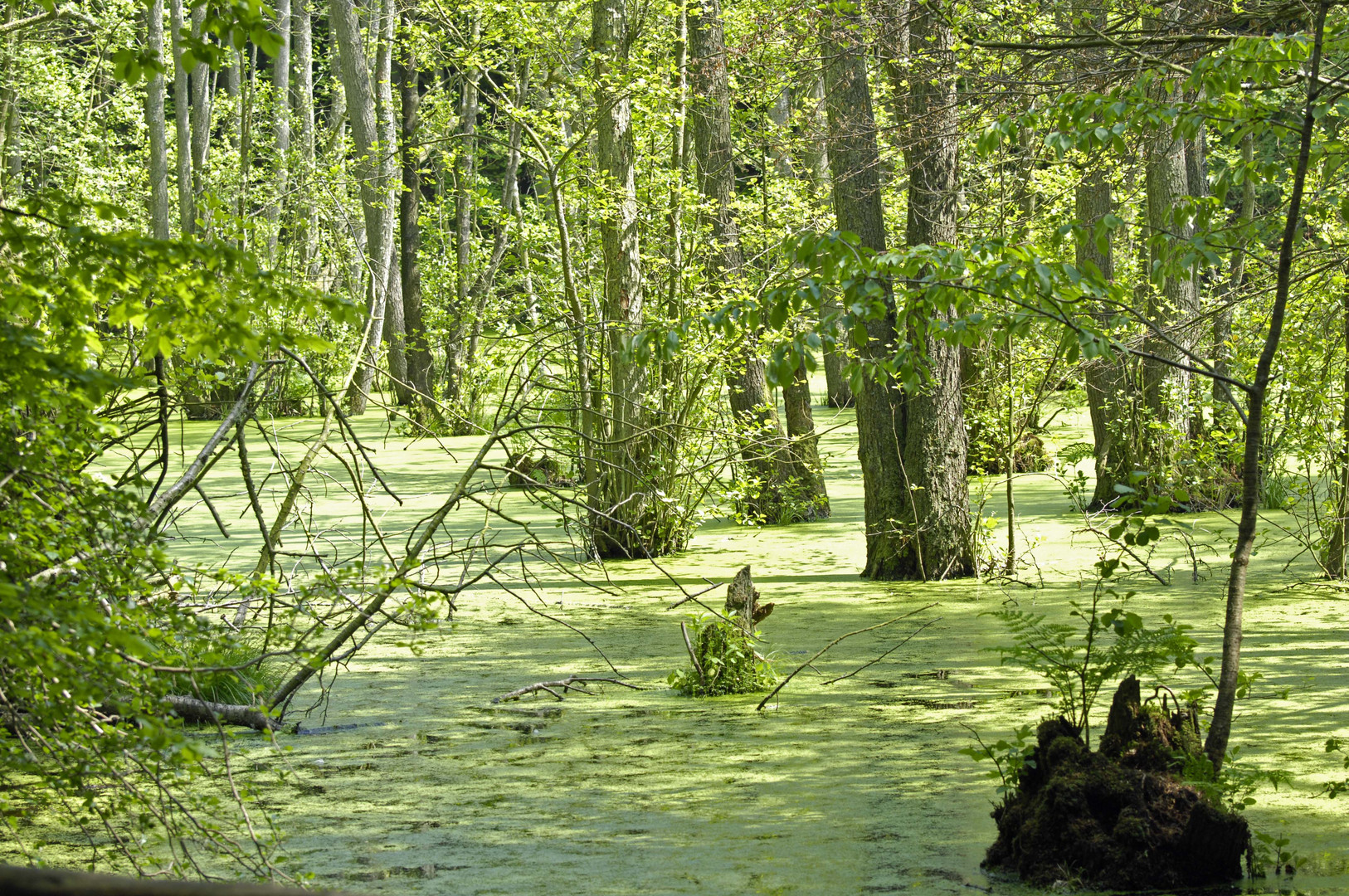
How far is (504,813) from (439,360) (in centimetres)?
1478

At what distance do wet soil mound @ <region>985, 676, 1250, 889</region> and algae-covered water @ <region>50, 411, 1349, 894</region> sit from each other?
121 mm

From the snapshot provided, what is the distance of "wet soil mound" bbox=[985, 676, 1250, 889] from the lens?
11.4ft

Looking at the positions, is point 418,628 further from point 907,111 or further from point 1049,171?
point 1049,171

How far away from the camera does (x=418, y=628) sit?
3.42m

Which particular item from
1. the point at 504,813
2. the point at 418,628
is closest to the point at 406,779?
the point at 504,813

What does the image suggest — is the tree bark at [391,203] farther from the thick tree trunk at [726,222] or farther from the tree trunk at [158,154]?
the thick tree trunk at [726,222]

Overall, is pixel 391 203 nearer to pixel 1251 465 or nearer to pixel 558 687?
pixel 558 687

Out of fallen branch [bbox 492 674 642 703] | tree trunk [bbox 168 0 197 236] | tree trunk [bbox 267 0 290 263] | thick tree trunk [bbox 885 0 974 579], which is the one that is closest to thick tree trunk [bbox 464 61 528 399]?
tree trunk [bbox 267 0 290 263]

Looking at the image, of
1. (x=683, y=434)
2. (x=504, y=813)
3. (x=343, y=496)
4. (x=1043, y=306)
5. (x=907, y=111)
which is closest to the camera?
(x=1043, y=306)

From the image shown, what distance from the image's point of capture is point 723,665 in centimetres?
587

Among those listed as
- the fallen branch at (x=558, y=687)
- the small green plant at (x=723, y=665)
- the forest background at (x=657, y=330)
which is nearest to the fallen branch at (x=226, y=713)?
the forest background at (x=657, y=330)

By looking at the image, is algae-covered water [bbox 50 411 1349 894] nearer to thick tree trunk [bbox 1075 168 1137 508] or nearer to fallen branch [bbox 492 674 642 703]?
fallen branch [bbox 492 674 642 703]

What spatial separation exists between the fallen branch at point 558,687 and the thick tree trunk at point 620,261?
314cm

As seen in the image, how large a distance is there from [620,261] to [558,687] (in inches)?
163
